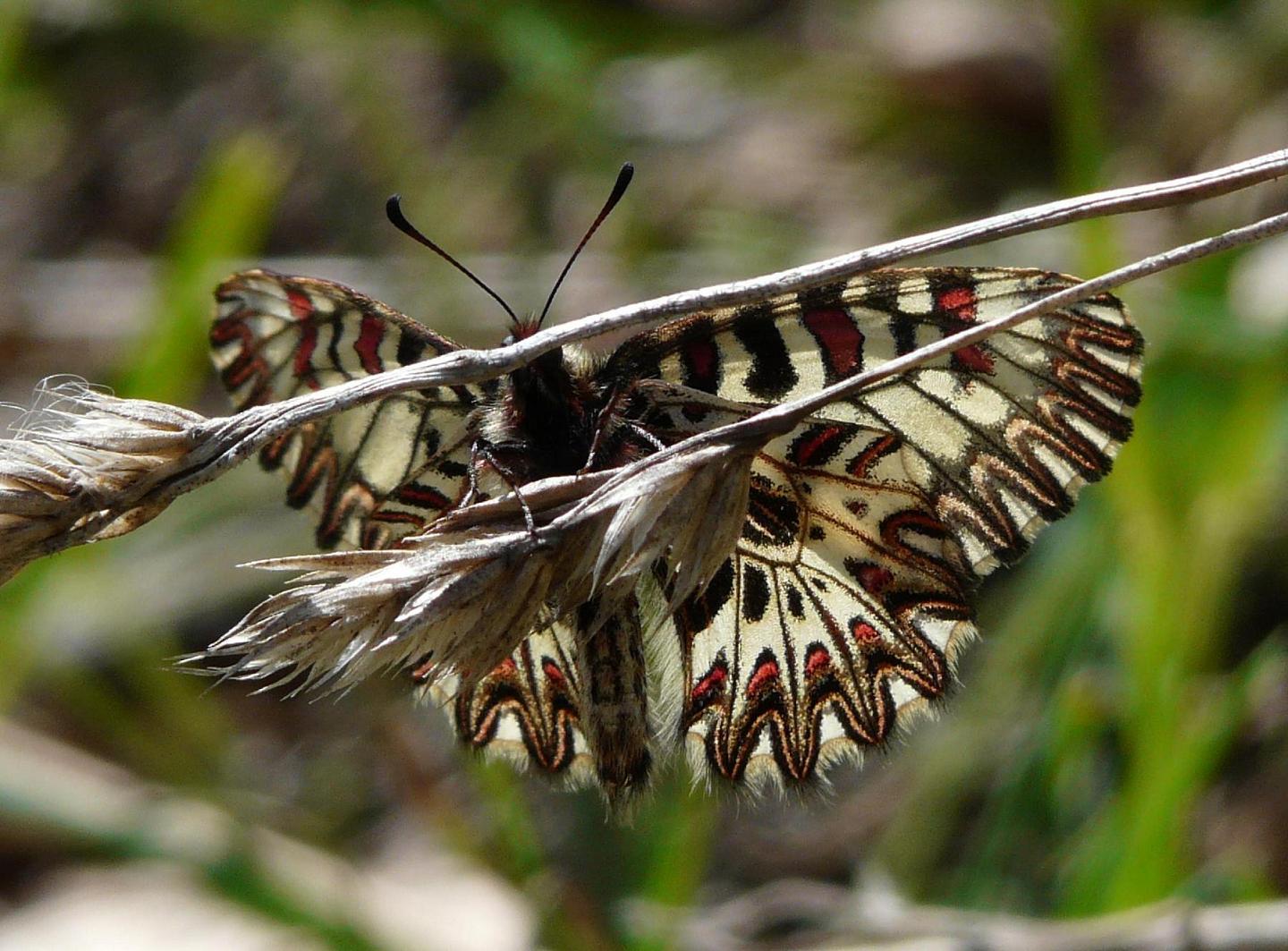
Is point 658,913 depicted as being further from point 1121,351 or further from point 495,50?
point 495,50

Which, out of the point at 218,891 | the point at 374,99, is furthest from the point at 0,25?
the point at 218,891

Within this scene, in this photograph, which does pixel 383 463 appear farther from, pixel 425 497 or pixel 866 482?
pixel 866 482

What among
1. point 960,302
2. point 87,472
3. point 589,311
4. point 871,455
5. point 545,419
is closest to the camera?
point 87,472

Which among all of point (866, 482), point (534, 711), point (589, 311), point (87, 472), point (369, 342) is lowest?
point (534, 711)

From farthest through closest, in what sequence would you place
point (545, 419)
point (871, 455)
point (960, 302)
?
point (545, 419) → point (871, 455) → point (960, 302)

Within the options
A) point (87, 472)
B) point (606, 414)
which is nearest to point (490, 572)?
point (87, 472)

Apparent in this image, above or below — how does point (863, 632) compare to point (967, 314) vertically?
below

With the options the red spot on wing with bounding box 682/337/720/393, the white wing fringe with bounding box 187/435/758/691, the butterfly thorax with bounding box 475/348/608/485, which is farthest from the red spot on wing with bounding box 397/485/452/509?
the white wing fringe with bounding box 187/435/758/691
